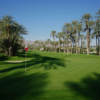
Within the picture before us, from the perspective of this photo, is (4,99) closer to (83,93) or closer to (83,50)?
(83,93)

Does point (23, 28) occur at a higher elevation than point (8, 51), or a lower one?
higher

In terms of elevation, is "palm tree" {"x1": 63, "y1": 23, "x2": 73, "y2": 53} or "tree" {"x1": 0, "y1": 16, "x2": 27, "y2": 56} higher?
"palm tree" {"x1": 63, "y1": 23, "x2": 73, "y2": 53}

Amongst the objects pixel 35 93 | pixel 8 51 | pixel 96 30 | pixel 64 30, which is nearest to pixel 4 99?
pixel 35 93

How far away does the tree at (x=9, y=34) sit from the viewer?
26.0m

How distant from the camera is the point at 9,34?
28.5m

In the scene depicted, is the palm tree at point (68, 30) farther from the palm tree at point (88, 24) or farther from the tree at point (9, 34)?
the tree at point (9, 34)

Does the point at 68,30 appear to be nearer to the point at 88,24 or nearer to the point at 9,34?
the point at 88,24

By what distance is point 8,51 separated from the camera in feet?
86.0

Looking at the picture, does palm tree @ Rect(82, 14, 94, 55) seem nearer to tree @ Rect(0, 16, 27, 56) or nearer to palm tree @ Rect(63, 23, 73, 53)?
palm tree @ Rect(63, 23, 73, 53)

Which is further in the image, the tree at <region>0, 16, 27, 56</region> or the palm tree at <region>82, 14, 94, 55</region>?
the palm tree at <region>82, 14, 94, 55</region>

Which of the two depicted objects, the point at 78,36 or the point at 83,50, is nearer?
the point at 78,36

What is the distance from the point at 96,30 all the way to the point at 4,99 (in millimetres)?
40510

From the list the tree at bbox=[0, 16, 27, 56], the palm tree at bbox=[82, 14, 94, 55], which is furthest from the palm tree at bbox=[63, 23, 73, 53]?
the tree at bbox=[0, 16, 27, 56]

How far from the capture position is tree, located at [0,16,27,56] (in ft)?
85.4
